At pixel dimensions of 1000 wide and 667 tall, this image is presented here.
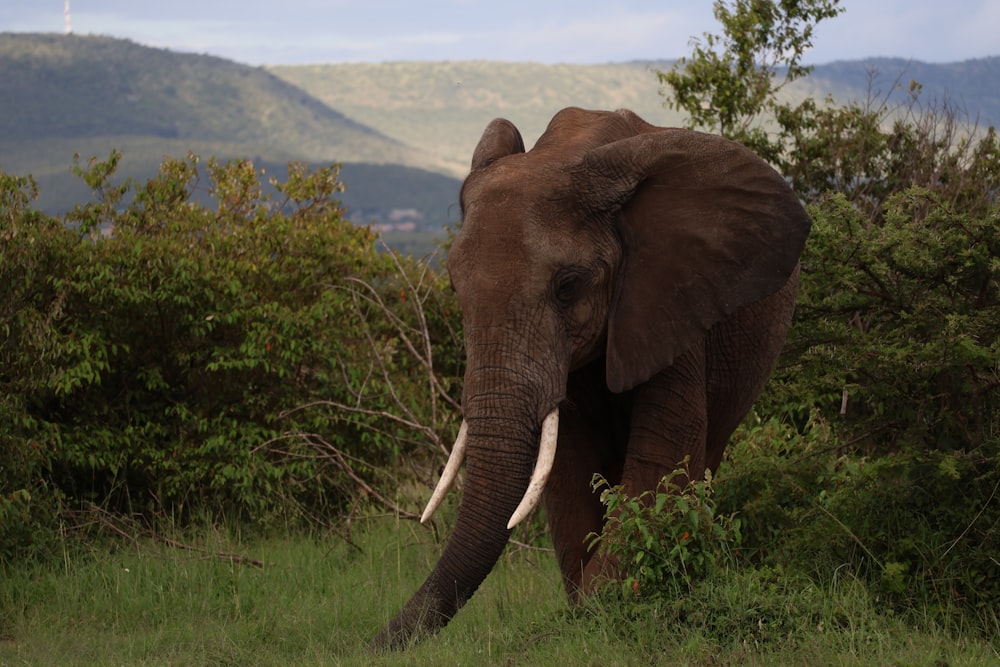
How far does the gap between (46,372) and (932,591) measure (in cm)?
605

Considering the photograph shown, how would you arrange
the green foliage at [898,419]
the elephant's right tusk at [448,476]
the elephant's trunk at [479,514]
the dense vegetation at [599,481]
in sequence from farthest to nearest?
the green foliage at [898,419] → the dense vegetation at [599,481] → the elephant's right tusk at [448,476] → the elephant's trunk at [479,514]

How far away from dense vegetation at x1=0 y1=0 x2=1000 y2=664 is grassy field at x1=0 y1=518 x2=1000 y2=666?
0.04 m

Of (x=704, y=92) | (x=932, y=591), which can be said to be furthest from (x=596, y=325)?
(x=704, y=92)

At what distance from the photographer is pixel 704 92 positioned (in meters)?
13.3

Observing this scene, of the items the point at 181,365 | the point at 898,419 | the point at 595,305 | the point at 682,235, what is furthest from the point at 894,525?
the point at 181,365

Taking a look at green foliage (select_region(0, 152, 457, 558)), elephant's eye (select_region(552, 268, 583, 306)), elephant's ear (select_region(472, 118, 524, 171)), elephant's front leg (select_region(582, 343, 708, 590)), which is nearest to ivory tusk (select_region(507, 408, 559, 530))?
elephant's eye (select_region(552, 268, 583, 306))

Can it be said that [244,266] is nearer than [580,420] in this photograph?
No

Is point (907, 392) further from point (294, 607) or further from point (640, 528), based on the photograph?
point (294, 607)

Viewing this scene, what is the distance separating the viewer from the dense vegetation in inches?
243

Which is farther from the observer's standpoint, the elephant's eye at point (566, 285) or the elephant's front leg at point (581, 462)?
the elephant's front leg at point (581, 462)

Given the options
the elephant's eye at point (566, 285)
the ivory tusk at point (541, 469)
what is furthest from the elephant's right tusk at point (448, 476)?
the elephant's eye at point (566, 285)

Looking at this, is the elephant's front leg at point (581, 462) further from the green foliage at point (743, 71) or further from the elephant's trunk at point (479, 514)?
the green foliage at point (743, 71)

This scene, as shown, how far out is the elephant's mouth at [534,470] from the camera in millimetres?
5348

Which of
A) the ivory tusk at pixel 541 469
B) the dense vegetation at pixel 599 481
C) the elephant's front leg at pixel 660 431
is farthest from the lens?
the dense vegetation at pixel 599 481
